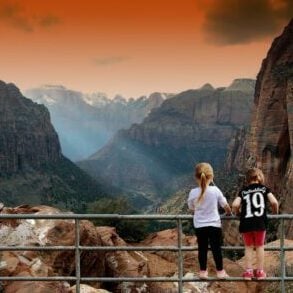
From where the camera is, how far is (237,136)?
198 m

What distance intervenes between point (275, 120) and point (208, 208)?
72569 mm

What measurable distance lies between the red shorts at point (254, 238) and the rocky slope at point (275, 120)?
61514 millimetres

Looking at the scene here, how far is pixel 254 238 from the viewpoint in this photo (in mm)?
9039

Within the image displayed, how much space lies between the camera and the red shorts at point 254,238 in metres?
8.95

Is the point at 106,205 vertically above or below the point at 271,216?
below

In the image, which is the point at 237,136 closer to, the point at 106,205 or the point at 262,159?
the point at 262,159

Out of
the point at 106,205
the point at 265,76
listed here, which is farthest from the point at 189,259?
the point at 265,76

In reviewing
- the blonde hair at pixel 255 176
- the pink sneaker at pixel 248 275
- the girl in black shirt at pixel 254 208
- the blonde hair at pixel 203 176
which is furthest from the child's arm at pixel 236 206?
the pink sneaker at pixel 248 275

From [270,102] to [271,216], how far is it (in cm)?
7449

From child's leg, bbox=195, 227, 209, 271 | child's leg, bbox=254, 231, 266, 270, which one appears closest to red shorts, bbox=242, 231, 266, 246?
child's leg, bbox=254, 231, 266, 270

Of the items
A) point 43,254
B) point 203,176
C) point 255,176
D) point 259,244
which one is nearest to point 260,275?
point 259,244

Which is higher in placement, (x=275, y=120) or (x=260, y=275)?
(x=275, y=120)

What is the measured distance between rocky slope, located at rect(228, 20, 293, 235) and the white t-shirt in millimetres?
61725

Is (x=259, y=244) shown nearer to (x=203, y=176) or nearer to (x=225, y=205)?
(x=225, y=205)
